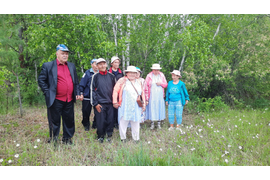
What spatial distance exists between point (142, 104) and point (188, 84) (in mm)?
3895

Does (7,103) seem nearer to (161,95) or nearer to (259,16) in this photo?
(161,95)

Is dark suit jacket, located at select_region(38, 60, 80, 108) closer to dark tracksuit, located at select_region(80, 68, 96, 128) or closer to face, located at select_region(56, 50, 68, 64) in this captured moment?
face, located at select_region(56, 50, 68, 64)

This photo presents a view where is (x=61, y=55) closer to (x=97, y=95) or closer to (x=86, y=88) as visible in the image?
(x=97, y=95)

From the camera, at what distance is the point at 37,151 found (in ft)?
11.0

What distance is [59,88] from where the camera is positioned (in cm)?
344

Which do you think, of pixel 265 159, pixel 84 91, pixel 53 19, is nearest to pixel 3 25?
pixel 53 19

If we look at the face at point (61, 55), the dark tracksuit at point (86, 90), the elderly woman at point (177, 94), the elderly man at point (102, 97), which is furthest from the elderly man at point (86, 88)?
the elderly woman at point (177, 94)

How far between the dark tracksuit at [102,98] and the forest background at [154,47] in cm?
198

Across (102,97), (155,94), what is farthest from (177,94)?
(102,97)

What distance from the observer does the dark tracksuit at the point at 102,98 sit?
3.85 m

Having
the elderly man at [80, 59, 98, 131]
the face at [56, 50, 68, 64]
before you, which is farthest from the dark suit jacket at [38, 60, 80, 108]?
the elderly man at [80, 59, 98, 131]

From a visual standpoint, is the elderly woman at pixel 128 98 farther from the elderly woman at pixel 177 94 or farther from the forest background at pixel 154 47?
the forest background at pixel 154 47

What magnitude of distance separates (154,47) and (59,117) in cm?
467

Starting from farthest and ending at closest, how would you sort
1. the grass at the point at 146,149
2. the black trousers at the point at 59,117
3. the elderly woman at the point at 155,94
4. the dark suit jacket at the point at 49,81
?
the elderly woman at the point at 155,94 < the black trousers at the point at 59,117 < the dark suit jacket at the point at 49,81 < the grass at the point at 146,149
